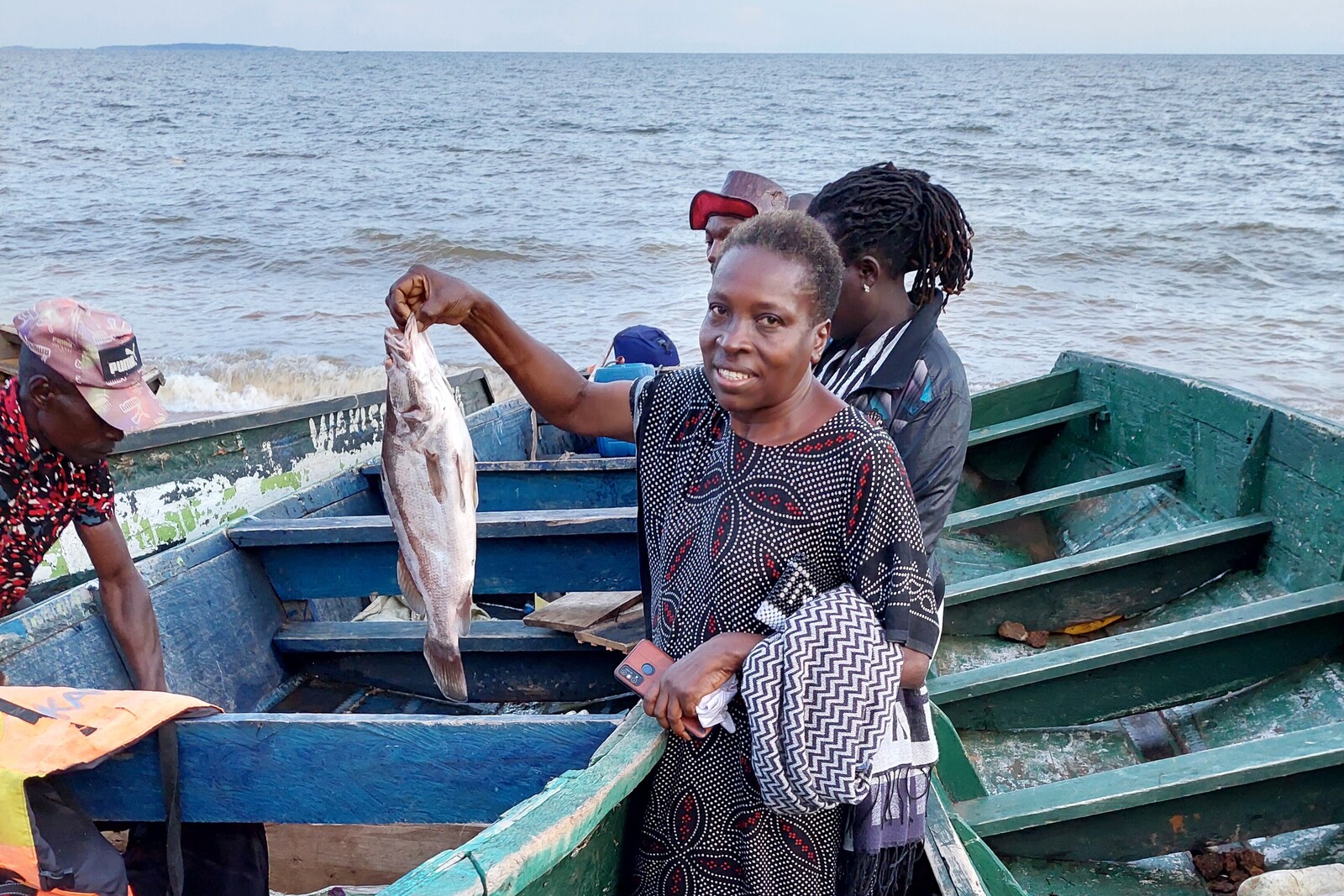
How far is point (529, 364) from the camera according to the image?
204 cm

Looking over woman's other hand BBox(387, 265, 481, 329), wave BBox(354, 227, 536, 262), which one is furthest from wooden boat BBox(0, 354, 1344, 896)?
wave BBox(354, 227, 536, 262)

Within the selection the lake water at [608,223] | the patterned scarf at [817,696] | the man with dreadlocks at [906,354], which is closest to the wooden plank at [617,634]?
the man with dreadlocks at [906,354]

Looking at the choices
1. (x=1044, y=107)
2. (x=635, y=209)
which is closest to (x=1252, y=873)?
(x=635, y=209)

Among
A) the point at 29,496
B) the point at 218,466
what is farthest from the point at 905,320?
the point at 218,466

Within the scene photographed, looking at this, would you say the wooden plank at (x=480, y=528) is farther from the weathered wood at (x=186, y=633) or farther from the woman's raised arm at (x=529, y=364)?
the woman's raised arm at (x=529, y=364)

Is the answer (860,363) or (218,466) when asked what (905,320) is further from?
(218,466)

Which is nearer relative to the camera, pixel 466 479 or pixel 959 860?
pixel 466 479

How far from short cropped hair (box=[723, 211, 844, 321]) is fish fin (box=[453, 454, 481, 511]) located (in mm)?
676

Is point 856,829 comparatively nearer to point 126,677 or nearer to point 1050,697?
point 1050,697

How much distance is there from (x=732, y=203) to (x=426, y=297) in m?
2.03

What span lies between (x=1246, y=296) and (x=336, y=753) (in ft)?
51.0

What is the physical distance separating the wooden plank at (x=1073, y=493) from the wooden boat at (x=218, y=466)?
293 cm

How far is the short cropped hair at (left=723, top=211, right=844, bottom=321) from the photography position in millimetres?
1710

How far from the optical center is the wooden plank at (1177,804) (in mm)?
2855
